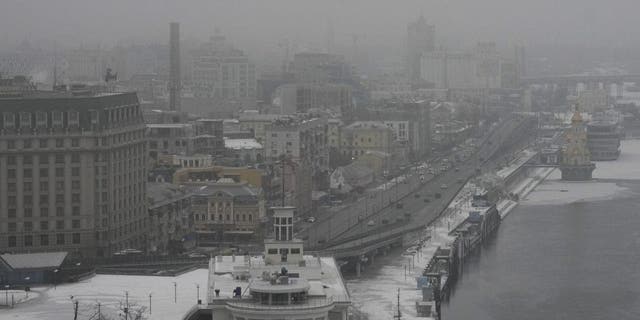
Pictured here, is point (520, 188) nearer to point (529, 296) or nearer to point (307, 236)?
point (307, 236)

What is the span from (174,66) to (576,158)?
1204 cm

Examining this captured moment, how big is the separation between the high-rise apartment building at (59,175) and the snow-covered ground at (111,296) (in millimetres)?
3486

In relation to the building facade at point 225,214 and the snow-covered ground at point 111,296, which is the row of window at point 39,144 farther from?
the building facade at point 225,214

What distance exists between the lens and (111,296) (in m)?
17.9

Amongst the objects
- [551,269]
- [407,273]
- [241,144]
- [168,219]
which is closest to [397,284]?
[407,273]

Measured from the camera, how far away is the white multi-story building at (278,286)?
14.1 metres

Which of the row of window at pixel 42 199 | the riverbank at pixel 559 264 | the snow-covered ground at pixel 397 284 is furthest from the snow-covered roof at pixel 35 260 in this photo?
the riverbank at pixel 559 264

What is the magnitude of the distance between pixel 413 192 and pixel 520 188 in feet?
16.5

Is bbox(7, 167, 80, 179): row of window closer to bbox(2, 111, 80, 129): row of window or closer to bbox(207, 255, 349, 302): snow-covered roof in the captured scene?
bbox(2, 111, 80, 129): row of window

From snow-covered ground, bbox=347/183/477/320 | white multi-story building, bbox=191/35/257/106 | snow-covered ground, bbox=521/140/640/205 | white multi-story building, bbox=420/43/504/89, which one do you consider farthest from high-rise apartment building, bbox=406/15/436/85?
snow-covered ground, bbox=347/183/477/320

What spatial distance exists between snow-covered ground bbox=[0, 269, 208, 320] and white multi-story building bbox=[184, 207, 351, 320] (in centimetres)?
65

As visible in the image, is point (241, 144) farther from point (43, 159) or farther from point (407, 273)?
point (43, 159)

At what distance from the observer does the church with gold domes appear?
4406 cm

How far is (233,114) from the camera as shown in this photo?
4706 cm
